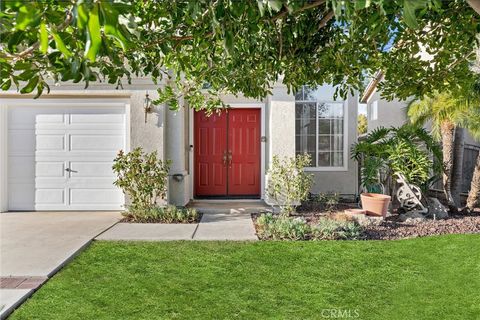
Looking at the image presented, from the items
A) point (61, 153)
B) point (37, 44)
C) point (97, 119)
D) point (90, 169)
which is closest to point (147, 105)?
point (97, 119)

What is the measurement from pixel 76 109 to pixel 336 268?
7.75 meters

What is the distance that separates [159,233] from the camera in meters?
7.14

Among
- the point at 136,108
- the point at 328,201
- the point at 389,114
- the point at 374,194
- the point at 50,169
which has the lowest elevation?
the point at 328,201

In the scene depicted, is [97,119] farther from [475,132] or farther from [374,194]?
[475,132]

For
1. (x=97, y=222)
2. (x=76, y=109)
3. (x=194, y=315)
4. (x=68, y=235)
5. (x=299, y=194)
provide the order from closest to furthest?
(x=194, y=315) < (x=68, y=235) < (x=97, y=222) < (x=299, y=194) < (x=76, y=109)

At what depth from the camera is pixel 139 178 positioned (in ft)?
28.2

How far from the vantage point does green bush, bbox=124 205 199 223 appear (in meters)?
8.25

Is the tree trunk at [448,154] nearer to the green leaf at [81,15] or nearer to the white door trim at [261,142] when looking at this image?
the white door trim at [261,142]

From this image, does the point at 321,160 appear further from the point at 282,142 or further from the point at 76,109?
the point at 76,109

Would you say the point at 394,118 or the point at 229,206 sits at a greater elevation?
the point at 394,118

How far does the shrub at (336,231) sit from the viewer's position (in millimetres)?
6816

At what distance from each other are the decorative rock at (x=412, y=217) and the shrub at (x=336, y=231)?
190 cm

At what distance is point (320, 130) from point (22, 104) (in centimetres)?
863

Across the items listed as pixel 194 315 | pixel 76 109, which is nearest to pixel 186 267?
pixel 194 315
